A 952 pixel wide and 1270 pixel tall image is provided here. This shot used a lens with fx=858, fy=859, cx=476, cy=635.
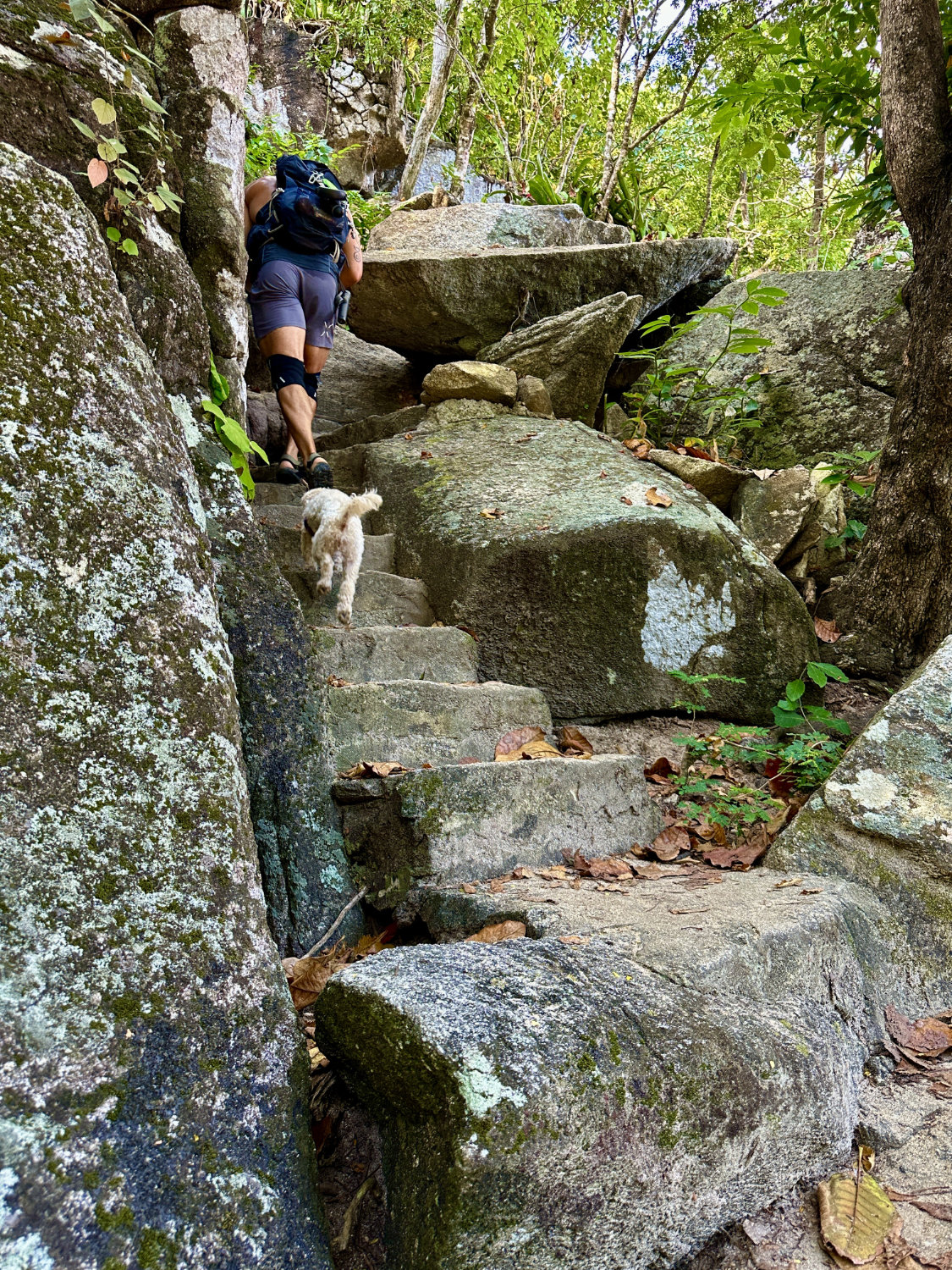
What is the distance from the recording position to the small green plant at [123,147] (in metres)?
2.40

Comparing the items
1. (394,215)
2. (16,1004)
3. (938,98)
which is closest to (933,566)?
(938,98)

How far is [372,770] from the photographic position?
2.76 meters

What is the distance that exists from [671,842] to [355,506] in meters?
2.15

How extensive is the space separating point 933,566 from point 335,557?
2.84m

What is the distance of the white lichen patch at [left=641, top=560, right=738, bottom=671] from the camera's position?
4016mm

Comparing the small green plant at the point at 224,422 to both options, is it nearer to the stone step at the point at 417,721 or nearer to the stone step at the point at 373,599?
the stone step at the point at 417,721

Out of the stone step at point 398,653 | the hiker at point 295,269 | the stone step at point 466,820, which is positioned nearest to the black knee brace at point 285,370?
the hiker at point 295,269

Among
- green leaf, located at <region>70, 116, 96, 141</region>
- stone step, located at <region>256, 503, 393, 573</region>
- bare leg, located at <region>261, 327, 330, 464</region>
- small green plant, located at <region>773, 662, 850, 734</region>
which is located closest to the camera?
green leaf, located at <region>70, 116, 96, 141</region>

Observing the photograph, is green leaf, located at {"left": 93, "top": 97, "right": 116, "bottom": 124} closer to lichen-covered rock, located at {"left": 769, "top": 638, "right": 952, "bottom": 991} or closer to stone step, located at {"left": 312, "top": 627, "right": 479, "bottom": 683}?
stone step, located at {"left": 312, "top": 627, "right": 479, "bottom": 683}

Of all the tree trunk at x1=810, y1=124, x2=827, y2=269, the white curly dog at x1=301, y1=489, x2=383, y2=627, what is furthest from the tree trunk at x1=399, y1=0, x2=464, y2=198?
the white curly dog at x1=301, y1=489, x2=383, y2=627

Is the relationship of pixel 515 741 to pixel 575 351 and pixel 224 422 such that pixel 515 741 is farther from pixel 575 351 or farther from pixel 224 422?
pixel 575 351

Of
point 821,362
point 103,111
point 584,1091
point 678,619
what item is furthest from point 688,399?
point 584,1091

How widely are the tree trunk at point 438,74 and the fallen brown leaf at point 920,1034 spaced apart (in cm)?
930

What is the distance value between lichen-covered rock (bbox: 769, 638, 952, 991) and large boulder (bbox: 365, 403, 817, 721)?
3.89 feet
